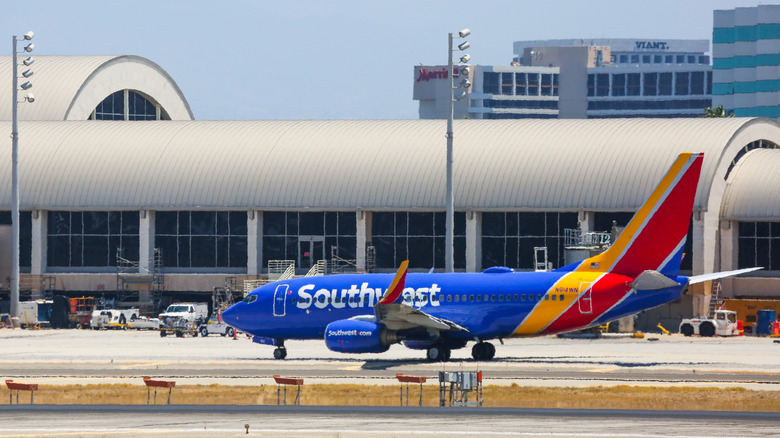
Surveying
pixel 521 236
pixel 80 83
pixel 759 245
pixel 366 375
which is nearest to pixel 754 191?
pixel 759 245

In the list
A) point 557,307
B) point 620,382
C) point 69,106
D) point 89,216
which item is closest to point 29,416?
point 620,382

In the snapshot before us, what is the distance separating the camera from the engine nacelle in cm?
5516

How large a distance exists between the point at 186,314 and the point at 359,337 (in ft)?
111

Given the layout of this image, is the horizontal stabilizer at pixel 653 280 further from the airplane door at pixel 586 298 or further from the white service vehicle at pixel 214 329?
the white service vehicle at pixel 214 329

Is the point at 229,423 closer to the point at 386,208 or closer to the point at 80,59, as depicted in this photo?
the point at 386,208

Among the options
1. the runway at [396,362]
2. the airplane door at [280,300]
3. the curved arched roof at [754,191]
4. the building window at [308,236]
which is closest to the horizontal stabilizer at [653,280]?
the runway at [396,362]

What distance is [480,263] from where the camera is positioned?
89812 millimetres

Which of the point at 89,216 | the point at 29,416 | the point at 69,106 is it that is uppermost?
the point at 69,106

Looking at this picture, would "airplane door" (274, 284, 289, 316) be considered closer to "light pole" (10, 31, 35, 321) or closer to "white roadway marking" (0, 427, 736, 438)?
"white roadway marking" (0, 427, 736, 438)

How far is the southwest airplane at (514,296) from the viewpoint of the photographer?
177 ft

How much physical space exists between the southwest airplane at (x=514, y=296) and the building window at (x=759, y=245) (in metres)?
30.8

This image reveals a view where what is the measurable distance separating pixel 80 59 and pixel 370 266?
132 ft

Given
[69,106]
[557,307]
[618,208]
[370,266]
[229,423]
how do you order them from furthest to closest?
[69,106] → [370,266] → [618,208] → [557,307] → [229,423]

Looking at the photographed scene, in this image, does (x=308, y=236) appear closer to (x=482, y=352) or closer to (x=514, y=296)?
(x=482, y=352)
